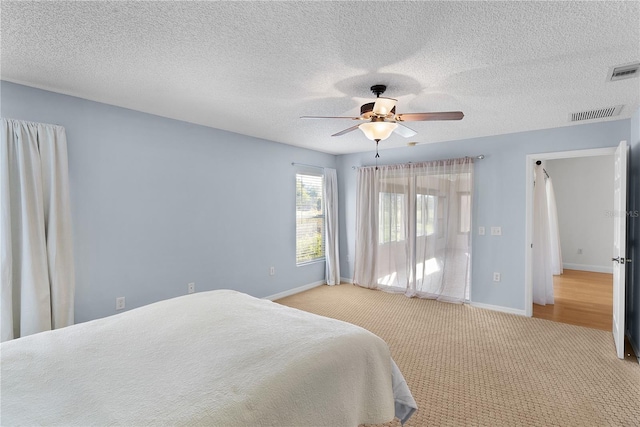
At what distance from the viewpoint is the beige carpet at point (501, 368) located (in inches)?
85.0

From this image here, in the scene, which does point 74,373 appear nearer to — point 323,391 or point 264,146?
point 323,391

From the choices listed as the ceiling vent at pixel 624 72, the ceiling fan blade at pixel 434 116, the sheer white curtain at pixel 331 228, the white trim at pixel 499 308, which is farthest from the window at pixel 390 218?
the ceiling vent at pixel 624 72

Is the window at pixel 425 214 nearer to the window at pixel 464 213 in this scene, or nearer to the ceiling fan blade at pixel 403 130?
the window at pixel 464 213

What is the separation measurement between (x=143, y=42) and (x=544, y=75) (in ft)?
9.13

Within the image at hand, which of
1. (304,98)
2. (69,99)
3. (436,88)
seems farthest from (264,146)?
(436,88)

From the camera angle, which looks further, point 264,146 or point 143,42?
point 264,146

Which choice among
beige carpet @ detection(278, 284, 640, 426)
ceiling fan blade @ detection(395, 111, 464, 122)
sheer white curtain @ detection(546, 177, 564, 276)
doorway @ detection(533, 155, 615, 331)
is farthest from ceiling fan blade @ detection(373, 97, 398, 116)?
sheer white curtain @ detection(546, 177, 564, 276)

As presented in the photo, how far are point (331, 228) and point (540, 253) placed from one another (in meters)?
3.22

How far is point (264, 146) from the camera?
4.59 metres

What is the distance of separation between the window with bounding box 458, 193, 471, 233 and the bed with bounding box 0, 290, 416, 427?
3182 millimetres

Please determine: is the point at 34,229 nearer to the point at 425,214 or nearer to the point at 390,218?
the point at 390,218

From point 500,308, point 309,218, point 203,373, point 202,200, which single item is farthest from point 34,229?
point 500,308

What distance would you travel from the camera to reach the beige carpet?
7.08 feet

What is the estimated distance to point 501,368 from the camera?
2.76m
